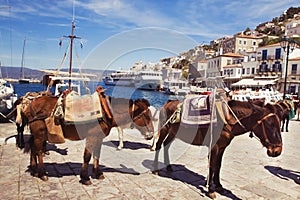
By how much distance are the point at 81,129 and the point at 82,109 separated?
0.38 m

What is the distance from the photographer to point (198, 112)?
4.29 m

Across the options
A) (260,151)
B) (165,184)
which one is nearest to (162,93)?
(260,151)

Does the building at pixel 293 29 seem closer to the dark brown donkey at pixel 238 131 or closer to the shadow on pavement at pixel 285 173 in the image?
the shadow on pavement at pixel 285 173

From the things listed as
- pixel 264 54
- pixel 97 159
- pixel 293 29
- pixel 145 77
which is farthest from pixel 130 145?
pixel 293 29

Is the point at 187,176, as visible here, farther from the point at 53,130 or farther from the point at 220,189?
the point at 53,130

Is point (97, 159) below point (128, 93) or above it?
below

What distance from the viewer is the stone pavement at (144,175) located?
3984mm

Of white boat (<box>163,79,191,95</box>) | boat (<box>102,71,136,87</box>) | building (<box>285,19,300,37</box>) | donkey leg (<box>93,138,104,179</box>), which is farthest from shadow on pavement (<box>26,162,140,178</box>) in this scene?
building (<box>285,19,300,37</box>)

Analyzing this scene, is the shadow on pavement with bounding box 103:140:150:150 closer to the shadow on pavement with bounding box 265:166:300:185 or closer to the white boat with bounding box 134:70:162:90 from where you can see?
the shadow on pavement with bounding box 265:166:300:185

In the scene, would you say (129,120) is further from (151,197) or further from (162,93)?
(162,93)

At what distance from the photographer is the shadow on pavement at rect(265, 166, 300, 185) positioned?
5.01 m

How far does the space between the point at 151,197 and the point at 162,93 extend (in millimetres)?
41394

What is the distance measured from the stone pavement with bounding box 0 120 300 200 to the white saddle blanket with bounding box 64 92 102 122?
4.12ft

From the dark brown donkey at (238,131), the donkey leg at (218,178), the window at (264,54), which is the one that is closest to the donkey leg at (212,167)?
the dark brown donkey at (238,131)
